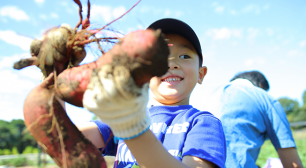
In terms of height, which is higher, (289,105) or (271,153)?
(271,153)

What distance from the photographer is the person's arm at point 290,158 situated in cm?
258

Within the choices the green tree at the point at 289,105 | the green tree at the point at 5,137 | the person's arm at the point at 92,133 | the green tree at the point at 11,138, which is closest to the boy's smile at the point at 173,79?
the person's arm at the point at 92,133

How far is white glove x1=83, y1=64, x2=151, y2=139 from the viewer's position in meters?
0.79

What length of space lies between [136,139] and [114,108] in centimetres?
19

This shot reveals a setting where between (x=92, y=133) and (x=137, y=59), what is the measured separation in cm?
103

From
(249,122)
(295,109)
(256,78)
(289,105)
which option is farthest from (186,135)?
(289,105)

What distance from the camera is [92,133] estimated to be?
5.31ft

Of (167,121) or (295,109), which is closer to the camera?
(167,121)

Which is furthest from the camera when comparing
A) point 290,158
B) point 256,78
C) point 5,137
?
point 5,137

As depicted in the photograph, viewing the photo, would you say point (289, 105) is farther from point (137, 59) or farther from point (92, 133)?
point (137, 59)

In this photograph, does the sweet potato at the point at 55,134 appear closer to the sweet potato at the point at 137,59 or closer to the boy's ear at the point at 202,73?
the sweet potato at the point at 137,59

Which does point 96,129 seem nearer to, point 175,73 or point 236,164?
point 175,73

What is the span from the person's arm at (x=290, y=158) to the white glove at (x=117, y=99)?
8.22ft

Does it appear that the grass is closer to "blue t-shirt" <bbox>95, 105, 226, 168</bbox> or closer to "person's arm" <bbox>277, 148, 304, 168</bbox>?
"person's arm" <bbox>277, 148, 304, 168</bbox>
